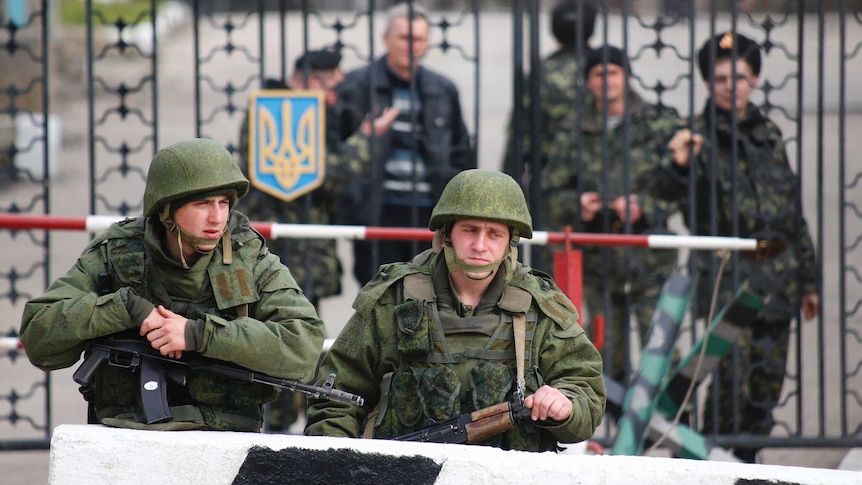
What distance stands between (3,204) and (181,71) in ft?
19.8

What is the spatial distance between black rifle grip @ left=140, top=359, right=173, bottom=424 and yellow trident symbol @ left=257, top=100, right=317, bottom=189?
89.4 inches

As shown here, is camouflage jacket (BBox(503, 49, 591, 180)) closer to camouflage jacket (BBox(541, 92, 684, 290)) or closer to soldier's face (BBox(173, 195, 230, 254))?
camouflage jacket (BBox(541, 92, 684, 290))

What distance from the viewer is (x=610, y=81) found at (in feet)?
21.0

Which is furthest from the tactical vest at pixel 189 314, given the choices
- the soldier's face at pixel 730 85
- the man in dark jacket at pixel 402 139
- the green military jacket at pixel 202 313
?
the soldier's face at pixel 730 85

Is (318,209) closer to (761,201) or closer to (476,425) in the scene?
(761,201)

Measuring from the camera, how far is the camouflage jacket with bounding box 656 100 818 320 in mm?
6086

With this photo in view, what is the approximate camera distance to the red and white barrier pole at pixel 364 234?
515 cm

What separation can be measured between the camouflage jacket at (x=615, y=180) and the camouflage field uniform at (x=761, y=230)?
154 millimetres

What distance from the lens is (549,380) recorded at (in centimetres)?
371

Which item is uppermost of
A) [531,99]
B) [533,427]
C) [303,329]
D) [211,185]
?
[531,99]

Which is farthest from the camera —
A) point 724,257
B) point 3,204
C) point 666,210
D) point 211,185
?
point 3,204

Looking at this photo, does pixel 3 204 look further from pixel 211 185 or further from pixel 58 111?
pixel 211 185

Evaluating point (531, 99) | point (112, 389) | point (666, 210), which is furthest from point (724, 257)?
point (112, 389)

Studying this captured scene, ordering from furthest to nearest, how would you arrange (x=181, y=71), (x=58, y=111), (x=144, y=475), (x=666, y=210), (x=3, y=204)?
(x=181, y=71), (x=58, y=111), (x=3, y=204), (x=666, y=210), (x=144, y=475)
